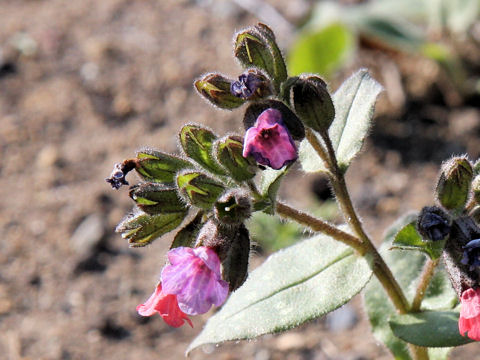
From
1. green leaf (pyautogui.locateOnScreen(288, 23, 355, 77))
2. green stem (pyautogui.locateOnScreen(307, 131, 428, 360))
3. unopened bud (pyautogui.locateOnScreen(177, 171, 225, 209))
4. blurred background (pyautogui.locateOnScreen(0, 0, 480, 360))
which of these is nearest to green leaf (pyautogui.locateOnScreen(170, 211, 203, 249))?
unopened bud (pyautogui.locateOnScreen(177, 171, 225, 209))

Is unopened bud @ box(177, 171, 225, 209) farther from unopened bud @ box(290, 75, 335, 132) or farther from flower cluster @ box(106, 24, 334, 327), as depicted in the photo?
unopened bud @ box(290, 75, 335, 132)

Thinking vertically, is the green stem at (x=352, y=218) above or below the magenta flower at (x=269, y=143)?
below

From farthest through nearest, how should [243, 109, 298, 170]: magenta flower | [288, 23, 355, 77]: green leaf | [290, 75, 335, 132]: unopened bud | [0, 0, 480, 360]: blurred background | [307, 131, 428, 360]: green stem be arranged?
1. [288, 23, 355, 77]: green leaf
2. [0, 0, 480, 360]: blurred background
3. [307, 131, 428, 360]: green stem
4. [290, 75, 335, 132]: unopened bud
5. [243, 109, 298, 170]: magenta flower

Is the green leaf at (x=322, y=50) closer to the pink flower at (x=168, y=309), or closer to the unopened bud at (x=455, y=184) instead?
the unopened bud at (x=455, y=184)

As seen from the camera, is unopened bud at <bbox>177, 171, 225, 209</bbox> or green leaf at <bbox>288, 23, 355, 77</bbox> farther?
green leaf at <bbox>288, 23, 355, 77</bbox>


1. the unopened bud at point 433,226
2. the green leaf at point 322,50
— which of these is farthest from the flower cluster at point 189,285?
the green leaf at point 322,50

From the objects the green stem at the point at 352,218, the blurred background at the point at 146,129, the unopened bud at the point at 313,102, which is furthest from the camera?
the blurred background at the point at 146,129
